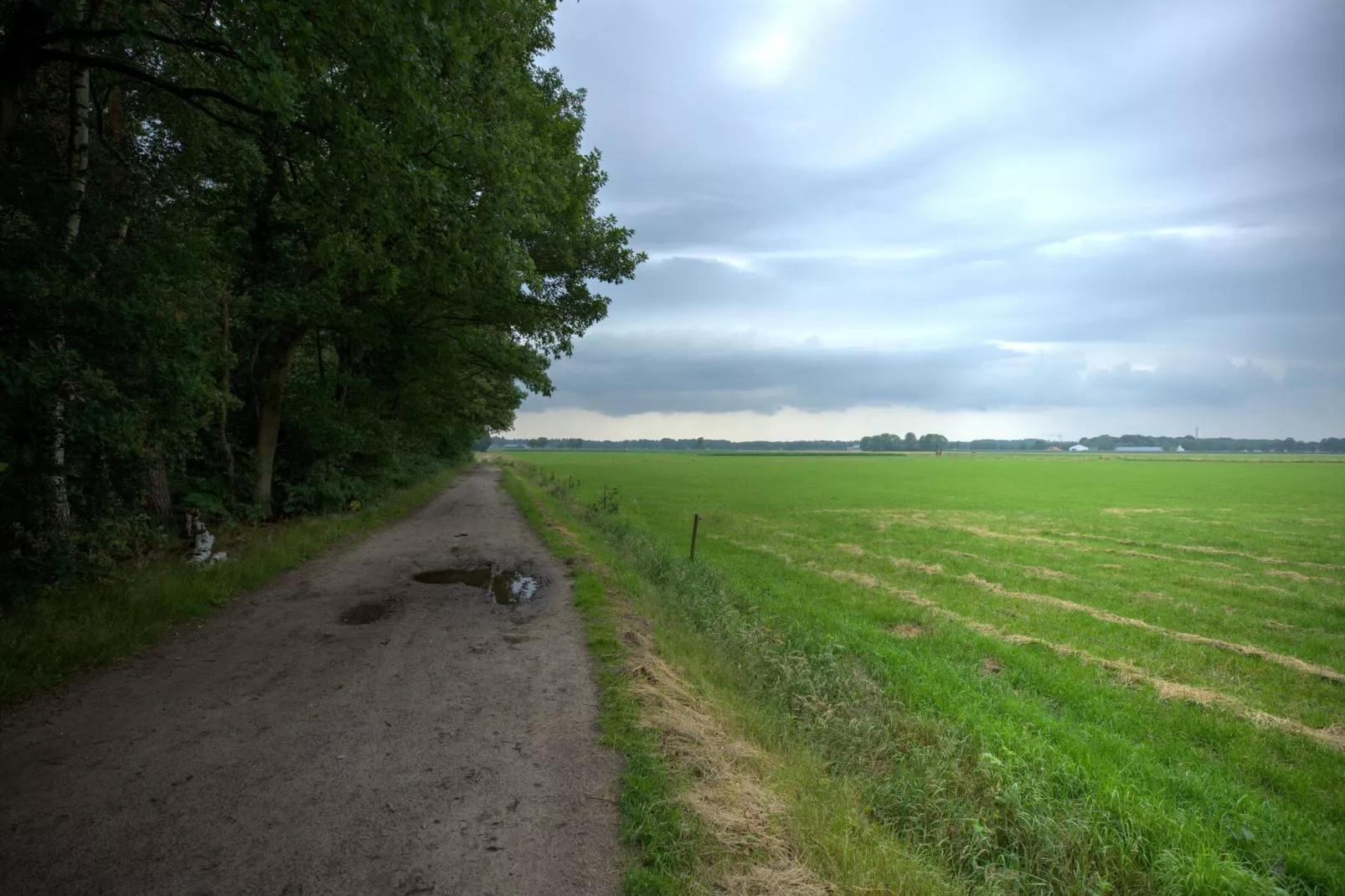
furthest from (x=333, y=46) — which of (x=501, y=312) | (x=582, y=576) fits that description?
(x=501, y=312)

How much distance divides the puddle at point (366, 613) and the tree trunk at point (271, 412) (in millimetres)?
8170

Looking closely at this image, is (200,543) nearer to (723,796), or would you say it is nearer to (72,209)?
(72,209)

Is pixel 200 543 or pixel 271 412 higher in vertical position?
pixel 271 412

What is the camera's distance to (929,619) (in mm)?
10984

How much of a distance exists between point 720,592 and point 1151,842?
8154 mm

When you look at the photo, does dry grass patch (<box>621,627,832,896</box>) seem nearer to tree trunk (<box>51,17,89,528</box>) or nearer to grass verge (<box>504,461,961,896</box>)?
grass verge (<box>504,461,961,896</box>)

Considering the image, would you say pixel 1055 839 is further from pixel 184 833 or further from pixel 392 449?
pixel 392 449

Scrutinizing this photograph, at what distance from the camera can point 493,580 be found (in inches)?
431

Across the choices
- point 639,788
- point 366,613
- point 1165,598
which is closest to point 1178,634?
point 1165,598

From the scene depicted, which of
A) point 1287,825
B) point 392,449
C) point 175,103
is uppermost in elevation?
point 175,103

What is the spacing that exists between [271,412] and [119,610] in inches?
370

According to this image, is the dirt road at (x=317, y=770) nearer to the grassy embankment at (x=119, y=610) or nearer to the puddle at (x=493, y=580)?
the grassy embankment at (x=119, y=610)

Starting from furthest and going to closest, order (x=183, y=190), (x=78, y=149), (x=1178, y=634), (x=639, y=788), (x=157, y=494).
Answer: (x=157, y=494) < (x=1178, y=634) < (x=183, y=190) < (x=78, y=149) < (x=639, y=788)

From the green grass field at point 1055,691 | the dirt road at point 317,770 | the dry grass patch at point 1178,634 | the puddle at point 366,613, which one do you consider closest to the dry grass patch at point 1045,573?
the green grass field at point 1055,691
